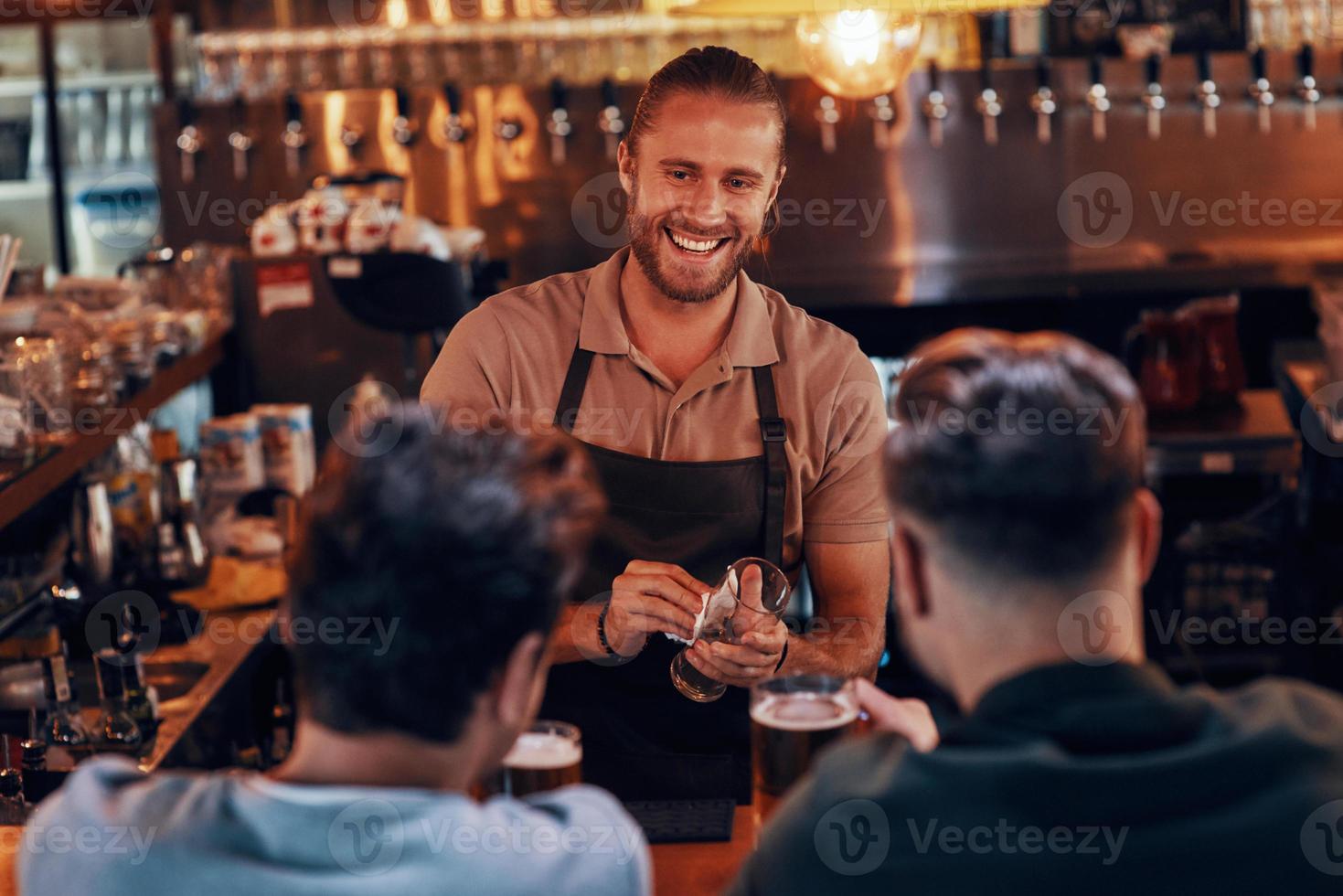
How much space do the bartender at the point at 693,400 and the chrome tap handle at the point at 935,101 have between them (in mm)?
3482

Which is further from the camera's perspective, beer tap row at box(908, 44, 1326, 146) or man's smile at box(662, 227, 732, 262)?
beer tap row at box(908, 44, 1326, 146)

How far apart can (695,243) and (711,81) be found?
22 centimetres

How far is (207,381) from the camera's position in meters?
4.04

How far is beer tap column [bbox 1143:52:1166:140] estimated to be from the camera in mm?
5453

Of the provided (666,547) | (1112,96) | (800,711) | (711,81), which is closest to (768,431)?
(666,547)

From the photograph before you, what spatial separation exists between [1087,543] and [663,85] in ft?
4.06

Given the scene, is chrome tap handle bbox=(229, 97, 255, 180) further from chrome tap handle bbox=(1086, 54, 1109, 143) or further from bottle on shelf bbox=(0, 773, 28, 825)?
bottle on shelf bbox=(0, 773, 28, 825)

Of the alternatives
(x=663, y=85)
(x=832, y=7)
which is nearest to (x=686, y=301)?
(x=663, y=85)

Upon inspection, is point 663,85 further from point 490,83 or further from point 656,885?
point 490,83

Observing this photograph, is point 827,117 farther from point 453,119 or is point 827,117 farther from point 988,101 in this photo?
point 453,119

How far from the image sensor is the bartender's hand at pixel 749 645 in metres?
1.79

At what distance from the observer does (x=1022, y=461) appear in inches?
40.3

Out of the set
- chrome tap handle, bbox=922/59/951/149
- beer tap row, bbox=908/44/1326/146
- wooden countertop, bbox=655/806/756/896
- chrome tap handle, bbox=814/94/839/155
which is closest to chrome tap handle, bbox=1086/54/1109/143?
beer tap row, bbox=908/44/1326/146

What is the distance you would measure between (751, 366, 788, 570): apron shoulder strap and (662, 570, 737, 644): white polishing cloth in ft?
1.09
